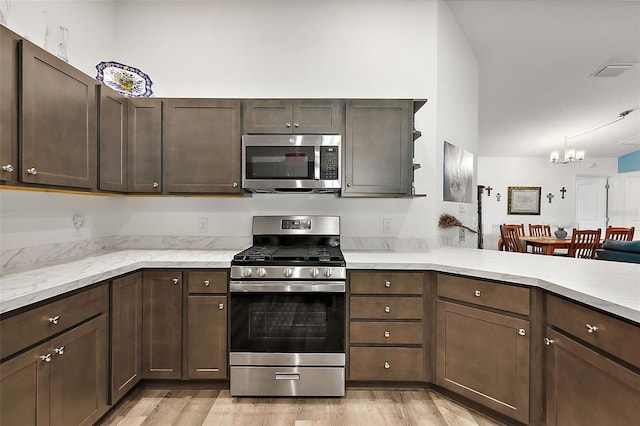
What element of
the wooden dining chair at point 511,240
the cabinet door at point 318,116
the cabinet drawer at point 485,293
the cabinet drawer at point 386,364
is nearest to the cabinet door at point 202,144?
the cabinet door at point 318,116

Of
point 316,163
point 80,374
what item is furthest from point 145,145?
point 80,374

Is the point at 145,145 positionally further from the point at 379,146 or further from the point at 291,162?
the point at 379,146

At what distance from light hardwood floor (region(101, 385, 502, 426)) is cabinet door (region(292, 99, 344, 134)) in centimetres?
194

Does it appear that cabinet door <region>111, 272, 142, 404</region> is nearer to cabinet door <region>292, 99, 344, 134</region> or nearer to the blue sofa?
cabinet door <region>292, 99, 344, 134</region>

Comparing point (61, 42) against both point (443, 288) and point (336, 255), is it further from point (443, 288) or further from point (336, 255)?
point (443, 288)

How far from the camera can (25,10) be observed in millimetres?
1978

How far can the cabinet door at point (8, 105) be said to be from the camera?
1465 mm

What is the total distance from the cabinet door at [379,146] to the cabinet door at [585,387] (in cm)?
136

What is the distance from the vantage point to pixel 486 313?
1890 millimetres

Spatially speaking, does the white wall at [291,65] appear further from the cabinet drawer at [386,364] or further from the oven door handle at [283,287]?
the cabinet drawer at [386,364]

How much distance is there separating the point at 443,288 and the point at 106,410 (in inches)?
85.6

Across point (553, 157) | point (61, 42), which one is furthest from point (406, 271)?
point (553, 157)

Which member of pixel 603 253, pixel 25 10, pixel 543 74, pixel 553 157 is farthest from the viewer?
pixel 553 157

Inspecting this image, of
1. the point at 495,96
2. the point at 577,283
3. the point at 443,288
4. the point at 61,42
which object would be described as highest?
the point at 495,96
